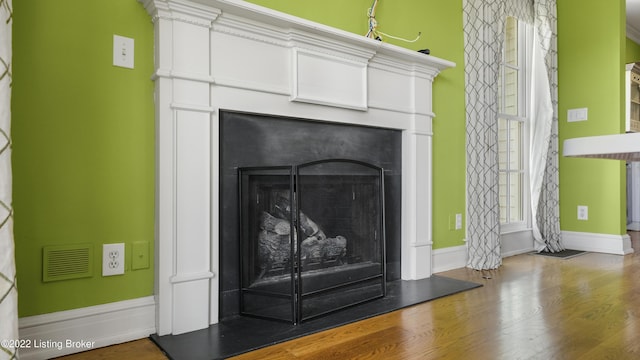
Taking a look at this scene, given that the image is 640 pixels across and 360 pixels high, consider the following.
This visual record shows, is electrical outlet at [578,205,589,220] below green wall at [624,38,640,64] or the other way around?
below

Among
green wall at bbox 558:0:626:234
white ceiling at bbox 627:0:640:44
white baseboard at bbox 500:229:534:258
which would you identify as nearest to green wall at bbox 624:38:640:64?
white ceiling at bbox 627:0:640:44

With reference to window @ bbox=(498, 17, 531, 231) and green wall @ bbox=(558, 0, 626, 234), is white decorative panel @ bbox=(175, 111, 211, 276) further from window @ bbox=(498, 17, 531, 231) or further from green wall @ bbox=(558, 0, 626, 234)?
green wall @ bbox=(558, 0, 626, 234)

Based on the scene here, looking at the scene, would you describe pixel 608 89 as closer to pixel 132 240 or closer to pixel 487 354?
pixel 487 354

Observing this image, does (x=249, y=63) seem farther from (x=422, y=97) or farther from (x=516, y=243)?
(x=516, y=243)

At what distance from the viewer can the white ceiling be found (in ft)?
15.1

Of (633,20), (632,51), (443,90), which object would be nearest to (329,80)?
(443,90)

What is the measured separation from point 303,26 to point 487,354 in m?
1.58

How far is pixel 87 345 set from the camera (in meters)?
1.55

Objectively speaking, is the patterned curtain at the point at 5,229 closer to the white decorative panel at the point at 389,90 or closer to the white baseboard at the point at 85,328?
the white baseboard at the point at 85,328

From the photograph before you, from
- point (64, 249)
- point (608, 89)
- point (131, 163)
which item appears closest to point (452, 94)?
point (608, 89)

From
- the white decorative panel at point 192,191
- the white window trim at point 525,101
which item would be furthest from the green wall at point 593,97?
the white decorative panel at point 192,191

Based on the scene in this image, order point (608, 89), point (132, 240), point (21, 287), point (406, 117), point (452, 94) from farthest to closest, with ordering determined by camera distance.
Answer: point (608, 89) → point (452, 94) → point (406, 117) → point (132, 240) → point (21, 287)

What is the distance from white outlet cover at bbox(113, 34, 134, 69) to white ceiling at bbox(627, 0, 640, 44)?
16.9ft

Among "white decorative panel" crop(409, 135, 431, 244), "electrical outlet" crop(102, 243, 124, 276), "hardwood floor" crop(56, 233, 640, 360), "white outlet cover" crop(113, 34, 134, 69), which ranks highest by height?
"white outlet cover" crop(113, 34, 134, 69)
